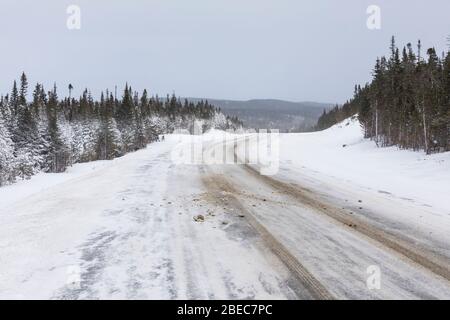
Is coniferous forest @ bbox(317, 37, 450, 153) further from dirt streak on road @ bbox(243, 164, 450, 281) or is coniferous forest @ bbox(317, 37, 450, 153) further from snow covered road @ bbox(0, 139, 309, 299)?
snow covered road @ bbox(0, 139, 309, 299)

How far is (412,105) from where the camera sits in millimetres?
34031

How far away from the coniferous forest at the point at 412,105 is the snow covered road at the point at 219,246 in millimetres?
19592

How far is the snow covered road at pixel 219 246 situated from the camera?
12.9ft

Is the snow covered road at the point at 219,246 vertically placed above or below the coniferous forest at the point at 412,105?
below

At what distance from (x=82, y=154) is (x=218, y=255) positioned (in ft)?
218

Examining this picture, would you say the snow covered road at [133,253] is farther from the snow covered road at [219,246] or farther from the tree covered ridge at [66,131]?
the tree covered ridge at [66,131]

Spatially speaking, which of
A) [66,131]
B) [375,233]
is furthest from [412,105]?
[66,131]

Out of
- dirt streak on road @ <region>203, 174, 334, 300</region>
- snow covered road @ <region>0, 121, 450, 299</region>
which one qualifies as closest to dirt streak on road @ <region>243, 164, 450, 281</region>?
snow covered road @ <region>0, 121, 450, 299</region>

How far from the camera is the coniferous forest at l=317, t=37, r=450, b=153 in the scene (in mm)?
26656

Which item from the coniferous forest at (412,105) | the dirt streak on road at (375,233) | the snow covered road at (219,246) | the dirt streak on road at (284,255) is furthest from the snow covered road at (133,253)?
the coniferous forest at (412,105)

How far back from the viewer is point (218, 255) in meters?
4.91

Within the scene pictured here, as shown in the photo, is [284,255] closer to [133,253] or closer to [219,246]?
[219,246]
